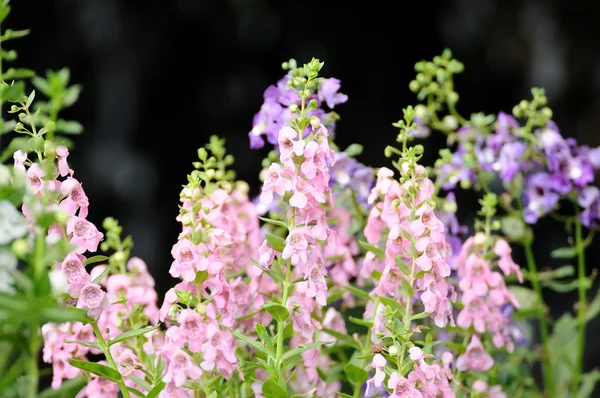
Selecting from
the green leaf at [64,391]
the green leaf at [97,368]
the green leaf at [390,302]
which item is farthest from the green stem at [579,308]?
the green leaf at [64,391]

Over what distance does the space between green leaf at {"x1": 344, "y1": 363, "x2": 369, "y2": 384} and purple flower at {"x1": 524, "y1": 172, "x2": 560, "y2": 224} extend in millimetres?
499

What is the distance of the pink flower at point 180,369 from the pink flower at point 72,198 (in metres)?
0.17

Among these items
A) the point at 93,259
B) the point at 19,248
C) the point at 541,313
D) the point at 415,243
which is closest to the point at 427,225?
the point at 415,243

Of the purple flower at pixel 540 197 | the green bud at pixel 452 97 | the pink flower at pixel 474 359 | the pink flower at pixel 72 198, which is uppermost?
the green bud at pixel 452 97

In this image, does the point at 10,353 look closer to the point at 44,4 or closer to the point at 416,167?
the point at 416,167

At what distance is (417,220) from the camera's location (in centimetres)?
94

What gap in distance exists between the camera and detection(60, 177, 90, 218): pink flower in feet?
2.90

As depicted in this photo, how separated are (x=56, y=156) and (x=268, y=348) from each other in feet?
0.95

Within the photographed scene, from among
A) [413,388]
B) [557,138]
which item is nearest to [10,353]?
Result: [413,388]

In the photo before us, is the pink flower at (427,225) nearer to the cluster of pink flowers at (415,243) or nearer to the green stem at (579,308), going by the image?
the cluster of pink flowers at (415,243)

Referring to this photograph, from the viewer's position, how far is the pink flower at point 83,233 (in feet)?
2.91

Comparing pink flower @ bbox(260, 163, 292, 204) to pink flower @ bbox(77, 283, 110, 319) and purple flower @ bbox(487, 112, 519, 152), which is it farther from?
purple flower @ bbox(487, 112, 519, 152)

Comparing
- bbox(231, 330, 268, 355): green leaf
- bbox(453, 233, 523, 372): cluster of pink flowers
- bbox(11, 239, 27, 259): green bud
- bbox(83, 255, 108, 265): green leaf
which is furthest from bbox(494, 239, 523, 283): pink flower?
bbox(11, 239, 27, 259): green bud

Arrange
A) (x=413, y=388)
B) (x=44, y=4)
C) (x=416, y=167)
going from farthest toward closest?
(x=44, y=4), (x=416, y=167), (x=413, y=388)
